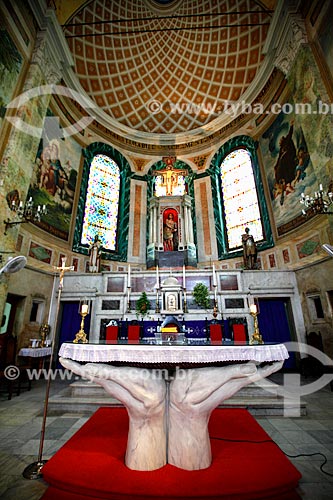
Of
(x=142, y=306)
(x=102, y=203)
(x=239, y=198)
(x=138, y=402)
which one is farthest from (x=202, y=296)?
(x=102, y=203)

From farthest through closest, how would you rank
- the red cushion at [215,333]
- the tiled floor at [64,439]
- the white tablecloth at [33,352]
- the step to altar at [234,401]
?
the white tablecloth at [33,352] < the red cushion at [215,333] < the step to altar at [234,401] < the tiled floor at [64,439]

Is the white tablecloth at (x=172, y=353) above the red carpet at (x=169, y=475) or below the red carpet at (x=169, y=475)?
above

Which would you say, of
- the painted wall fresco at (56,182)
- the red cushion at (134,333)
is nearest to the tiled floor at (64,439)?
the red cushion at (134,333)

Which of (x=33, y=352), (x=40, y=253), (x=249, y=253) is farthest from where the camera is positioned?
(x=249, y=253)

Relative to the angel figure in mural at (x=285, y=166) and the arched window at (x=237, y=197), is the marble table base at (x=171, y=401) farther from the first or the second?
the angel figure in mural at (x=285, y=166)

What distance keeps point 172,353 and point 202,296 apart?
6.01m

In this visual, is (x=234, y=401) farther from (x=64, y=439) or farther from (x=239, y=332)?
(x=64, y=439)

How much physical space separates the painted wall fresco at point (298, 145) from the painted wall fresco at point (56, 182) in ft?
32.4

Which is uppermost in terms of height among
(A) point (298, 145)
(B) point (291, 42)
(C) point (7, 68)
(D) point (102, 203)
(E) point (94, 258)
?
(B) point (291, 42)

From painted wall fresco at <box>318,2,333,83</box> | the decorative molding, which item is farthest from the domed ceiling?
painted wall fresco at <box>318,2,333,83</box>

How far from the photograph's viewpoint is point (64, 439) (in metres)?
3.27

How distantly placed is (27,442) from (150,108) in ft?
60.6

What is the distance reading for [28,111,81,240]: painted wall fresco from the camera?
9.98 m

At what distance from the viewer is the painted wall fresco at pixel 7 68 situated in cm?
717
